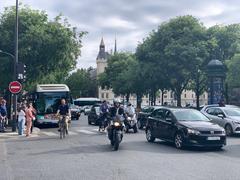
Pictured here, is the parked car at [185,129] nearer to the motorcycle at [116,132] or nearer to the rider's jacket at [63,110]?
the motorcycle at [116,132]

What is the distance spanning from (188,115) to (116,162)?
17.6 ft

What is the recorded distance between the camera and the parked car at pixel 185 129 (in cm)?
1467

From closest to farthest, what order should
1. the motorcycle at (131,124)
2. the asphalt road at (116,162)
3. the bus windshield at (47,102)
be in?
the asphalt road at (116,162), the motorcycle at (131,124), the bus windshield at (47,102)

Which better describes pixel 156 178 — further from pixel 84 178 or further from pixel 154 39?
pixel 154 39

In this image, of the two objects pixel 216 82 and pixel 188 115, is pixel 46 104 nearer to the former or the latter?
pixel 216 82

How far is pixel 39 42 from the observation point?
30859 millimetres

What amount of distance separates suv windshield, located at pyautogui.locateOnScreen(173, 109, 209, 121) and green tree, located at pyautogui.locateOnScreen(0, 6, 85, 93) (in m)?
16.9

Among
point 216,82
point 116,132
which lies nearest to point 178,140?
point 116,132

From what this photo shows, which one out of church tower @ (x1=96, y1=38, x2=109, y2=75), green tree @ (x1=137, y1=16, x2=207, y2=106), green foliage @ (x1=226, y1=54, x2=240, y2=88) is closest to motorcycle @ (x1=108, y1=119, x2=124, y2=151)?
green tree @ (x1=137, y1=16, x2=207, y2=106)

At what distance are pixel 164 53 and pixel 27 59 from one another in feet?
76.9

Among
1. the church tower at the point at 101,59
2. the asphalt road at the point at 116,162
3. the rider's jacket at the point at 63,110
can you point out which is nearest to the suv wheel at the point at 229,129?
the asphalt road at the point at 116,162

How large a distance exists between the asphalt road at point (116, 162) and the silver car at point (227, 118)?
412 centimetres

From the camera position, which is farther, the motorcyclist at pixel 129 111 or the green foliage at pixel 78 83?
the green foliage at pixel 78 83

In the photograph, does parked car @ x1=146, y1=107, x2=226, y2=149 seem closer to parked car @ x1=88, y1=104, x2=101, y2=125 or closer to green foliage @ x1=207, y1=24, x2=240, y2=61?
parked car @ x1=88, y1=104, x2=101, y2=125
